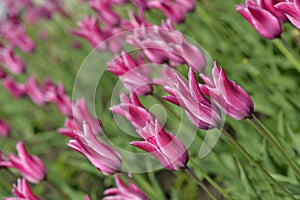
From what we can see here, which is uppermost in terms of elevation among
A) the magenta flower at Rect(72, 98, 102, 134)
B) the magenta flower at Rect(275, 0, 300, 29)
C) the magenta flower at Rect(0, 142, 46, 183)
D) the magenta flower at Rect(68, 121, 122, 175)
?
the magenta flower at Rect(275, 0, 300, 29)

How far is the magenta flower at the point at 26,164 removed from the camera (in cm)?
170

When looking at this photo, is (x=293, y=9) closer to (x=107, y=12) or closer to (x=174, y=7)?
(x=174, y=7)

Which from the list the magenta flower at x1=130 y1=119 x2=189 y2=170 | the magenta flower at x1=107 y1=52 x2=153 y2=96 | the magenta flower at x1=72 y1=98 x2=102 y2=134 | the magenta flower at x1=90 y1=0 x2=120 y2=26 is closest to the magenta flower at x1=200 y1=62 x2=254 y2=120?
the magenta flower at x1=130 y1=119 x2=189 y2=170

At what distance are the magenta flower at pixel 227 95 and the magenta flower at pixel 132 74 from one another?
1.48 feet

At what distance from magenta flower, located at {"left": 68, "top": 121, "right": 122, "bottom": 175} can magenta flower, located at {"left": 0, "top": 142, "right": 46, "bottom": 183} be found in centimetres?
45

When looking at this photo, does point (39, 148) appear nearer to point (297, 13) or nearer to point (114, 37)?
point (114, 37)

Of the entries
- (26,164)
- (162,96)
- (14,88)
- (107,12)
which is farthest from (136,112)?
(14,88)

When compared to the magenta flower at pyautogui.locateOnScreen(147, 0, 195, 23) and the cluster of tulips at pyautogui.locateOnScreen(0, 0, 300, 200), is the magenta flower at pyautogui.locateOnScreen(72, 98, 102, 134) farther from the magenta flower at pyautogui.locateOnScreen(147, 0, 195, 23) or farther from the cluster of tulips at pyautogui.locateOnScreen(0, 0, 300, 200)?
the magenta flower at pyautogui.locateOnScreen(147, 0, 195, 23)

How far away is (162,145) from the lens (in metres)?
1.17

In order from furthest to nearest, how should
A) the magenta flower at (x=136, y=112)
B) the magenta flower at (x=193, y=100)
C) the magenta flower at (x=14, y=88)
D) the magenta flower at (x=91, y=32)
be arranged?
the magenta flower at (x=14, y=88)
the magenta flower at (x=91, y=32)
the magenta flower at (x=136, y=112)
the magenta flower at (x=193, y=100)

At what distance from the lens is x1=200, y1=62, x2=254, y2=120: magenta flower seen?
44.4 inches

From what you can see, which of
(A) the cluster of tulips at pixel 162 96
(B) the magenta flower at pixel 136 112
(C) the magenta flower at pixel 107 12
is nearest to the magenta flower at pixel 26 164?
(A) the cluster of tulips at pixel 162 96

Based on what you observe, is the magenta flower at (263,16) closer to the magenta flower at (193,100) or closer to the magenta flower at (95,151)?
the magenta flower at (193,100)

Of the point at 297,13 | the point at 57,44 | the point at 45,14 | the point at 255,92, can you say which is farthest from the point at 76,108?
the point at 57,44
